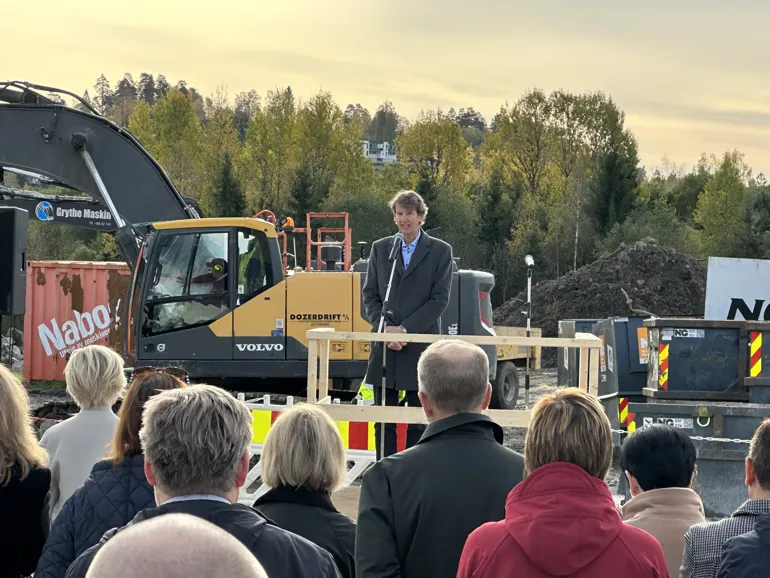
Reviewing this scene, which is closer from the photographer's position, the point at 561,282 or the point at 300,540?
the point at 300,540

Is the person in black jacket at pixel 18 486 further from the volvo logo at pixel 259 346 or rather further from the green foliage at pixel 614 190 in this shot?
the green foliage at pixel 614 190

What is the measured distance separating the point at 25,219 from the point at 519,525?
202 inches

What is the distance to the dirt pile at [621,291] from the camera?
31.4 meters

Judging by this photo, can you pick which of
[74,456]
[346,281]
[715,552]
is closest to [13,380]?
[74,456]

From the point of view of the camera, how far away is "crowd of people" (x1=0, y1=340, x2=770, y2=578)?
109 inches

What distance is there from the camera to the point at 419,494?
345cm

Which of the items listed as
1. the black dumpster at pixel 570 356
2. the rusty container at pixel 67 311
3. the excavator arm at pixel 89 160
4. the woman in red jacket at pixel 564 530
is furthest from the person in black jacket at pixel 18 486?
the rusty container at pixel 67 311

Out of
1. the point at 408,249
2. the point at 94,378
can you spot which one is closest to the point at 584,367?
the point at 408,249

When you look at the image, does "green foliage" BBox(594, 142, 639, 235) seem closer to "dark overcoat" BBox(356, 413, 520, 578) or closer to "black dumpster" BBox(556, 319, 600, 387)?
"black dumpster" BBox(556, 319, 600, 387)

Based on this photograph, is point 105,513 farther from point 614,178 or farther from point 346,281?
point 614,178

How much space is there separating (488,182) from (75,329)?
38866 millimetres

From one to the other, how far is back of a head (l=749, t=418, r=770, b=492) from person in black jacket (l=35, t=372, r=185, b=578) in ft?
6.50

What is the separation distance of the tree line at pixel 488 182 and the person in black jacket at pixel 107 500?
47.2 meters

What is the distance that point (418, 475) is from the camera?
3.46 metres
